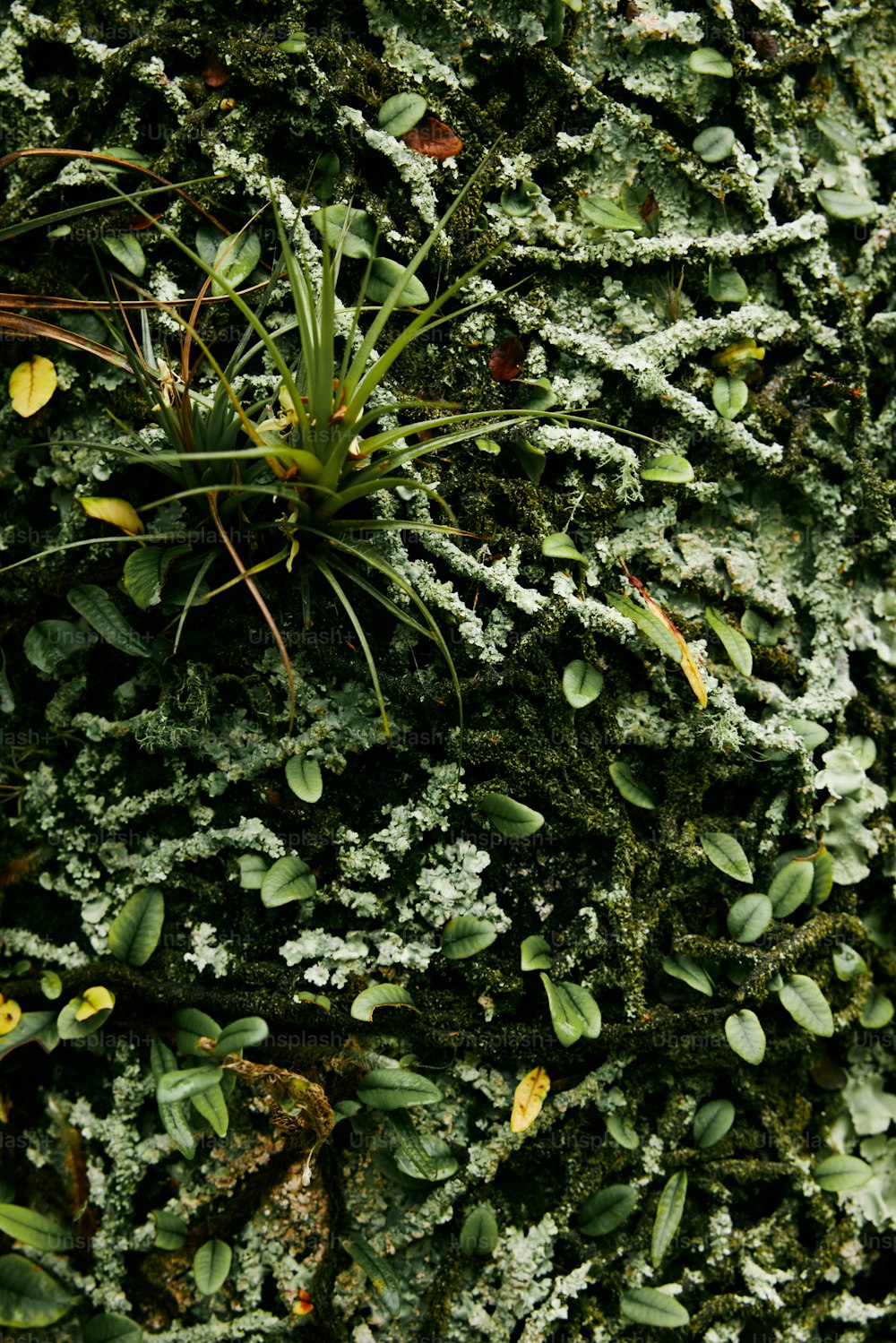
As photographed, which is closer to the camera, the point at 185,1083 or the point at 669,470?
the point at 185,1083

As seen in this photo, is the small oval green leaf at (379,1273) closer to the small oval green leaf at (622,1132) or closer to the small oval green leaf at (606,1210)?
the small oval green leaf at (606,1210)

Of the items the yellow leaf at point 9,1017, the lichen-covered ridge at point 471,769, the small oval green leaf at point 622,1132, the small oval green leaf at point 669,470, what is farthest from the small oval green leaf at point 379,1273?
the small oval green leaf at point 669,470

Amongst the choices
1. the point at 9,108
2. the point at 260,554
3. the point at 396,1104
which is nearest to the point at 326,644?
the point at 260,554

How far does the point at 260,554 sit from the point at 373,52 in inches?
46.9

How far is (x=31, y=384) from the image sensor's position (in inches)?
76.8

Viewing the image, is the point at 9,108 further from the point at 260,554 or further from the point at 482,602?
the point at 482,602

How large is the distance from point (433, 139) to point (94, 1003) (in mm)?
1977

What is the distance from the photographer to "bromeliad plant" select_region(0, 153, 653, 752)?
5.49ft

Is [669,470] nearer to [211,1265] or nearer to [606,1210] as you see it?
[606,1210]

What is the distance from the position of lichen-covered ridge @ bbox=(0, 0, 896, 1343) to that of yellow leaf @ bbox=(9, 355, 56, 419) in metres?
0.05

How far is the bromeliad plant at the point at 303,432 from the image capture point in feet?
5.49

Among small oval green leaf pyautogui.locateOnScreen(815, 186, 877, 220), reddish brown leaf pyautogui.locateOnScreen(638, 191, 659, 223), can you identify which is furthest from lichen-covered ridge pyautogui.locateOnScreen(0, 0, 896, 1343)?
small oval green leaf pyautogui.locateOnScreen(815, 186, 877, 220)

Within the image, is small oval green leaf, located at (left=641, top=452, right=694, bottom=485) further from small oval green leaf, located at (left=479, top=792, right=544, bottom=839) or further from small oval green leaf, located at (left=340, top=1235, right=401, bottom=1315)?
small oval green leaf, located at (left=340, top=1235, right=401, bottom=1315)

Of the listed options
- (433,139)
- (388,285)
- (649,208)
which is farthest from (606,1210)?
(433,139)
